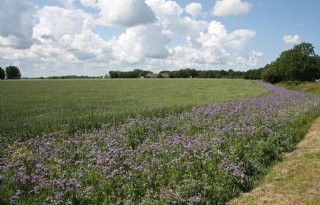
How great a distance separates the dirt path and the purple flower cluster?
0.36 metres

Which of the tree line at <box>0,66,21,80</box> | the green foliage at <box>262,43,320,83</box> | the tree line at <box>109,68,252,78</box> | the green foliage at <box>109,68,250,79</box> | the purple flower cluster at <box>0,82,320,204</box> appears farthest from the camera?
the tree line at <box>109,68,252,78</box>

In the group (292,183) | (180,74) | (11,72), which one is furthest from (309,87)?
(11,72)

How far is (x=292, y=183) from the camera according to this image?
7.34 m

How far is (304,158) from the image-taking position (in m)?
9.14

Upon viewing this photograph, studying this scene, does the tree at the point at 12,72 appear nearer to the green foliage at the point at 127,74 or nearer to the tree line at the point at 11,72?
the tree line at the point at 11,72

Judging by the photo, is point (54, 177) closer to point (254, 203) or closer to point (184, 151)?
point (184, 151)

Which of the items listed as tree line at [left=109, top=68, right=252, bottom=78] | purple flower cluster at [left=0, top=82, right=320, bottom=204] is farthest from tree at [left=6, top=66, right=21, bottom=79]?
purple flower cluster at [left=0, top=82, right=320, bottom=204]

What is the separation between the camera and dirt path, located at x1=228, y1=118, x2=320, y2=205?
6.49 m

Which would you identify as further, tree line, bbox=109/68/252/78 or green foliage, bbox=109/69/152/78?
tree line, bbox=109/68/252/78

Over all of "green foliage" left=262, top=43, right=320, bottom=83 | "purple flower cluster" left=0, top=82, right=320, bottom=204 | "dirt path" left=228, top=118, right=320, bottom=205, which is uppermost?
"green foliage" left=262, top=43, right=320, bottom=83

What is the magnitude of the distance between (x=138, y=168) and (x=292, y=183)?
12.5ft

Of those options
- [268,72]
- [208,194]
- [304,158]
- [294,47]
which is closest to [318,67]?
[294,47]

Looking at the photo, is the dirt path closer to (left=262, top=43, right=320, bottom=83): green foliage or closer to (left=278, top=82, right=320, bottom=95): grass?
(left=278, top=82, right=320, bottom=95): grass

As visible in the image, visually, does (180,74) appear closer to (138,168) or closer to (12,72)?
(12,72)
